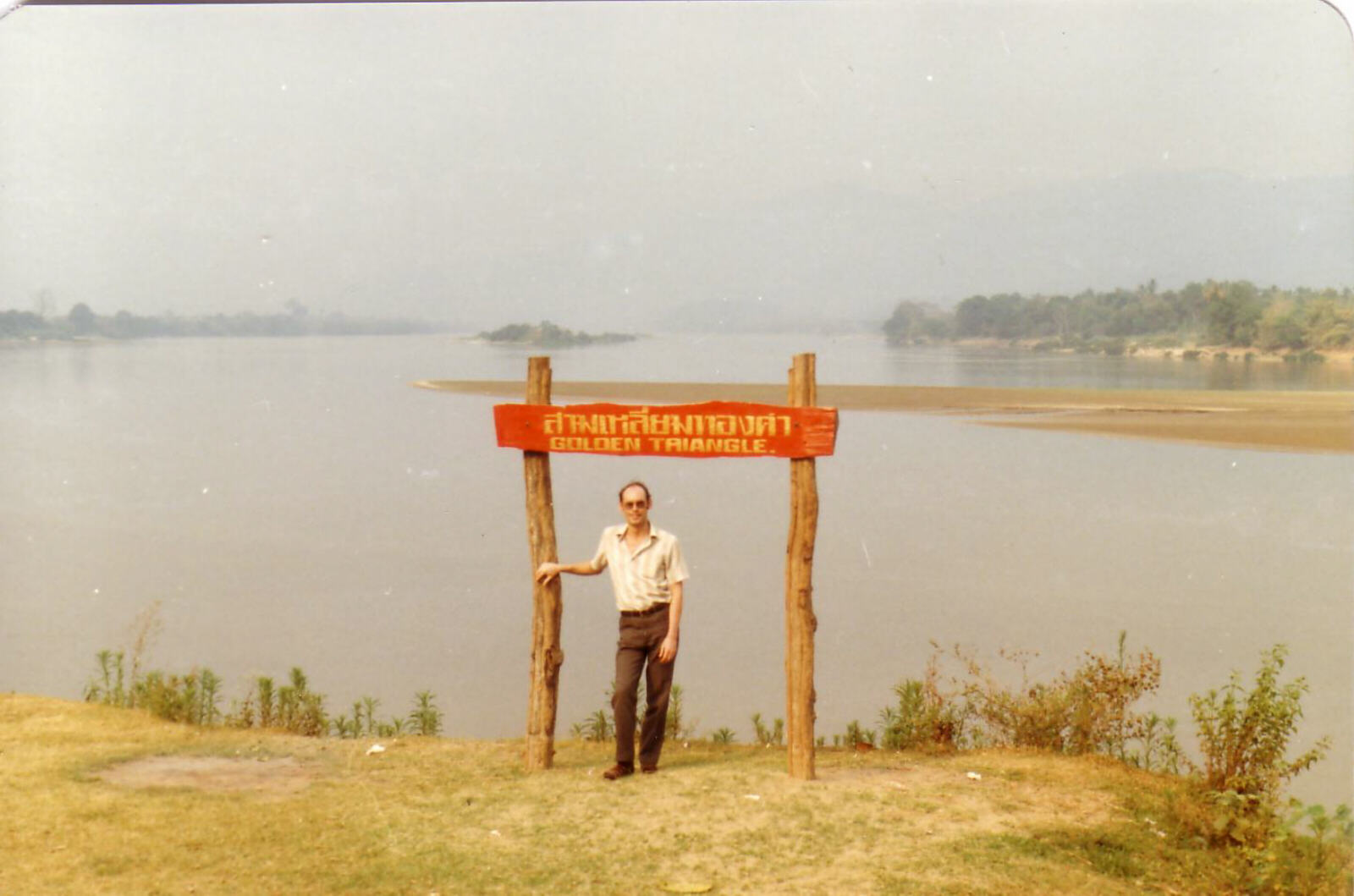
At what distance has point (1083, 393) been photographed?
2219 centimetres

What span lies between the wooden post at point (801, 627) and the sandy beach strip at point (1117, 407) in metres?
7.58

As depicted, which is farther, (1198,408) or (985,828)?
(1198,408)

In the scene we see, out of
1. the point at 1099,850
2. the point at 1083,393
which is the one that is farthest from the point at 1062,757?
the point at 1083,393

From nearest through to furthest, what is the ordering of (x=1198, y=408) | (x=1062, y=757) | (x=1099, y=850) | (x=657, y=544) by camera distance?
(x=1099, y=850)
(x=657, y=544)
(x=1062, y=757)
(x=1198, y=408)

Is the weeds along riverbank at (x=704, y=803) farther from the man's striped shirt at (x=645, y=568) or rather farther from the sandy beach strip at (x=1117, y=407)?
the sandy beach strip at (x=1117, y=407)

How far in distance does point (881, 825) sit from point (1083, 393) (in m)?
15.7

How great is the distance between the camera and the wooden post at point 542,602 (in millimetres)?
9281

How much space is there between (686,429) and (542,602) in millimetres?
1710

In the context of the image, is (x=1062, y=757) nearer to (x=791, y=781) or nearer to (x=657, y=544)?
(x=791, y=781)

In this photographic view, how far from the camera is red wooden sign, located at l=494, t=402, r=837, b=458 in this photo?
8703 mm

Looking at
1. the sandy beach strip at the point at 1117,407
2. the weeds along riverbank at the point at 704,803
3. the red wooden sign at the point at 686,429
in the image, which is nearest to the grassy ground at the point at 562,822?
the weeds along riverbank at the point at 704,803

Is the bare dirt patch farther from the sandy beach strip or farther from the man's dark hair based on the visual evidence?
the sandy beach strip

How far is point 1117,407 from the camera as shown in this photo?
67.9 ft

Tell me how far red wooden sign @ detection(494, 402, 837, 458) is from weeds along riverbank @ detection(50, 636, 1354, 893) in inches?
91.9
